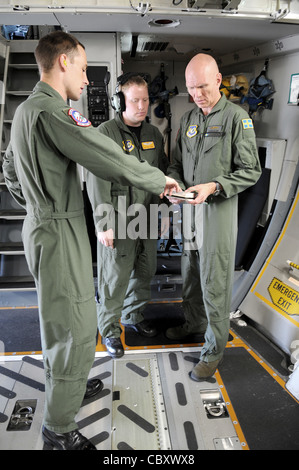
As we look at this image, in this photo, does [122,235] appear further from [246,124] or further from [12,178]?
[246,124]

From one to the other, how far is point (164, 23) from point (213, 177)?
4.72 feet

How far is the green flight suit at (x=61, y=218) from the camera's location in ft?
5.64

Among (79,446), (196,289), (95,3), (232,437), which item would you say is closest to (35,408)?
(79,446)

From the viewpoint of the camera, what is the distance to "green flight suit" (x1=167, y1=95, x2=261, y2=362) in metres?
2.51

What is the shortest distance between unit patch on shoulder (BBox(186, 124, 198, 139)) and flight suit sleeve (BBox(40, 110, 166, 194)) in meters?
1.05

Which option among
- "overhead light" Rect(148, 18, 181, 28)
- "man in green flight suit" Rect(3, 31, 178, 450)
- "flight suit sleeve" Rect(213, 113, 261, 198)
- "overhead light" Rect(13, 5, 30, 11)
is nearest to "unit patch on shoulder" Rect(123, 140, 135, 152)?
"flight suit sleeve" Rect(213, 113, 261, 198)

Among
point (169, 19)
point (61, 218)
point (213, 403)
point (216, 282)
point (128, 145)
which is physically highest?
point (169, 19)

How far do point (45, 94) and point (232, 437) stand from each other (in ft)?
7.52

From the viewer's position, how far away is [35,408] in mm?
2521

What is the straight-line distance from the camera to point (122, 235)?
9.76ft

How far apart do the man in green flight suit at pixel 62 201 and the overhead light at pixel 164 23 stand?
4.54ft

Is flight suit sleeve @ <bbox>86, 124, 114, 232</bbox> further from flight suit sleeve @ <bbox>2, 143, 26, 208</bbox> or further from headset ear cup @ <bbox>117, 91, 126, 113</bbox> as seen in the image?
flight suit sleeve @ <bbox>2, 143, 26, 208</bbox>

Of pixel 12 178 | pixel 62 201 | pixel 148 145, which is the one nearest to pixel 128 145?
pixel 148 145

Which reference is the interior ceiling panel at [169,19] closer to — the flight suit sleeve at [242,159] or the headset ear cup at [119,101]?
the headset ear cup at [119,101]
